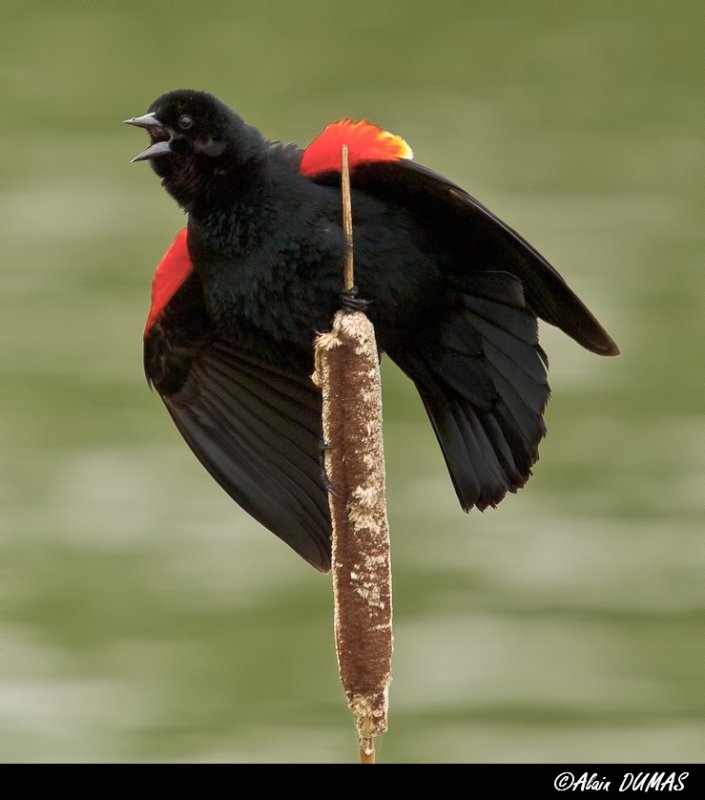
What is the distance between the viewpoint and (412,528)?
13.8 ft

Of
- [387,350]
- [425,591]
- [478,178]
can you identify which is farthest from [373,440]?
[478,178]

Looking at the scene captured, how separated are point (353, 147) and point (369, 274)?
19 cm

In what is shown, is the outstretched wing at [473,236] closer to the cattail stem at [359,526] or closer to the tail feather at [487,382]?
the tail feather at [487,382]

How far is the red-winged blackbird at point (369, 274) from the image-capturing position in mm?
2568

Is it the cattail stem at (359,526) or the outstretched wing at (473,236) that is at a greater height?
the outstretched wing at (473,236)

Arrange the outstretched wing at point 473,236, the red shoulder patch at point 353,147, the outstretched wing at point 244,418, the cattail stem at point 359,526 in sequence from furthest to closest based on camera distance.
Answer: the outstretched wing at point 244,418, the red shoulder patch at point 353,147, the outstretched wing at point 473,236, the cattail stem at point 359,526

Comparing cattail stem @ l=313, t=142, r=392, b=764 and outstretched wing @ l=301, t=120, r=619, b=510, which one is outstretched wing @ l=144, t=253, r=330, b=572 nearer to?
outstretched wing @ l=301, t=120, r=619, b=510

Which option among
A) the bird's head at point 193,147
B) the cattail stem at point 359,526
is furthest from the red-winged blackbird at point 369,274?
the cattail stem at point 359,526

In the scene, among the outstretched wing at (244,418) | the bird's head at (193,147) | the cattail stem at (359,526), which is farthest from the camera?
the outstretched wing at (244,418)

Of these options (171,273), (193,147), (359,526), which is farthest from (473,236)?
Answer: (359,526)

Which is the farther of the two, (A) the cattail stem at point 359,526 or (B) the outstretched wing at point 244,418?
(B) the outstretched wing at point 244,418

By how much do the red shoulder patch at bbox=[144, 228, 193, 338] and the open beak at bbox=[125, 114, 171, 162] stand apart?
18cm

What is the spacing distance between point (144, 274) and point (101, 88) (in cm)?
76

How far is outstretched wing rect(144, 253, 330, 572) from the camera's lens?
2820 mm
